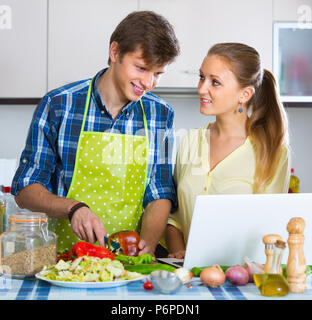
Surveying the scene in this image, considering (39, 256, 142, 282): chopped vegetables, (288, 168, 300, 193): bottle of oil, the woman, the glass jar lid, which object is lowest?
(288, 168, 300, 193): bottle of oil

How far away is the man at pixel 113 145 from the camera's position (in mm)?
1610

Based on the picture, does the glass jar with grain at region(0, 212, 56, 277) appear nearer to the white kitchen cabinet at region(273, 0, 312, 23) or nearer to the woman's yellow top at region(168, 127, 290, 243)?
the woman's yellow top at region(168, 127, 290, 243)

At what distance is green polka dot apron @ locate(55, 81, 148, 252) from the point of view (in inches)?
68.0

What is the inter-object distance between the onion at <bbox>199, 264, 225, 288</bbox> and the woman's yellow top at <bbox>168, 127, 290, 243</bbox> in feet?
2.23

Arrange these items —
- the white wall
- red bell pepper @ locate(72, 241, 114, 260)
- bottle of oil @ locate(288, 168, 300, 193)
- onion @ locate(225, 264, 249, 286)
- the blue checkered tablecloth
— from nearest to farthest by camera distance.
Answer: the blue checkered tablecloth < onion @ locate(225, 264, 249, 286) < red bell pepper @ locate(72, 241, 114, 260) < bottle of oil @ locate(288, 168, 300, 193) < the white wall

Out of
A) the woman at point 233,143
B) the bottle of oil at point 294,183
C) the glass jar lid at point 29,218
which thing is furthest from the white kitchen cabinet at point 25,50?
the glass jar lid at point 29,218

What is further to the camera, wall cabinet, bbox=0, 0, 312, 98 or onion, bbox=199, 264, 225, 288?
wall cabinet, bbox=0, 0, 312, 98

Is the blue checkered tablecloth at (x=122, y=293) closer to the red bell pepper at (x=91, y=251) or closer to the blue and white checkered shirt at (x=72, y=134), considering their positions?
the red bell pepper at (x=91, y=251)

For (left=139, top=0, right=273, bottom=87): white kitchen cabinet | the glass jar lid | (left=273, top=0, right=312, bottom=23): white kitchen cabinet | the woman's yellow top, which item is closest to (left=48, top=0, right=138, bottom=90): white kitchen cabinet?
(left=139, top=0, right=273, bottom=87): white kitchen cabinet

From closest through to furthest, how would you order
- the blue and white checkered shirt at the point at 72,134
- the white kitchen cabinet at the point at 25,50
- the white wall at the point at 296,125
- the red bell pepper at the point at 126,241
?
the red bell pepper at the point at 126,241 < the blue and white checkered shirt at the point at 72,134 < the white kitchen cabinet at the point at 25,50 < the white wall at the point at 296,125

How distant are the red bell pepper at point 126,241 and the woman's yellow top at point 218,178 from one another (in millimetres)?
438

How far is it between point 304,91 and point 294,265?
77.6 inches

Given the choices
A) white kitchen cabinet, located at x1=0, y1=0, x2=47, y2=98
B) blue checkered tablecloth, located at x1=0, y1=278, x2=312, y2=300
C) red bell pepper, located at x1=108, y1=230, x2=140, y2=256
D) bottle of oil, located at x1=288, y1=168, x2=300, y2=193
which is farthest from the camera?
bottle of oil, located at x1=288, y1=168, x2=300, y2=193
